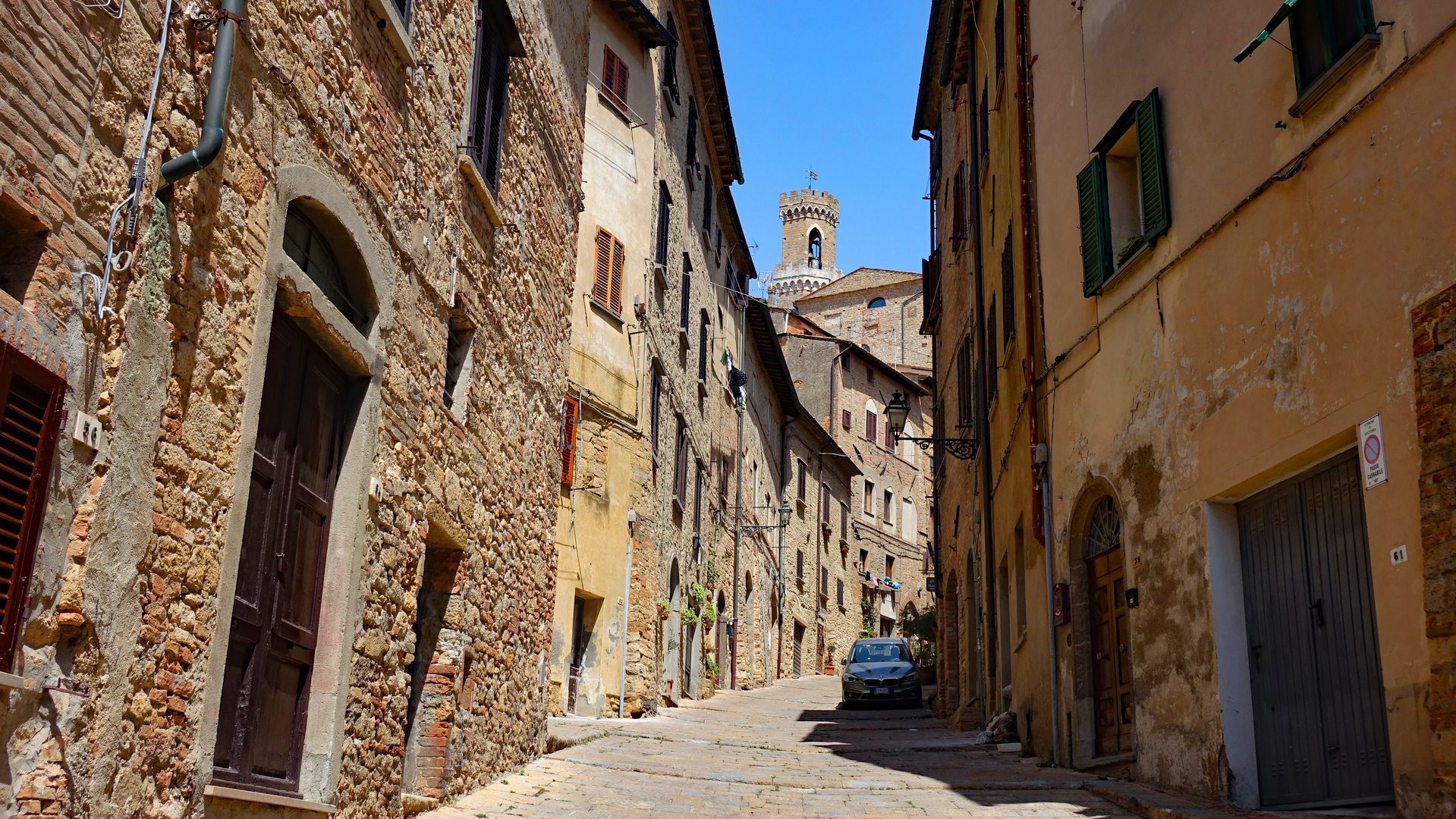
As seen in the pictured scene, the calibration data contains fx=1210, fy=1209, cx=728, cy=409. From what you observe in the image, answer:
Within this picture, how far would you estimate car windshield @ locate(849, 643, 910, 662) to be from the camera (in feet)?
76.3

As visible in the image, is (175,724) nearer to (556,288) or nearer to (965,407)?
(556,288)

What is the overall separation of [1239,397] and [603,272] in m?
11.6

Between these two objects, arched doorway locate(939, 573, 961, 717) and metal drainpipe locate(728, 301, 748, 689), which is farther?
metal drainpipe locate(728, 301, 748, 689)

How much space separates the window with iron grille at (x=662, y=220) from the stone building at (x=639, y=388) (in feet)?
0.17

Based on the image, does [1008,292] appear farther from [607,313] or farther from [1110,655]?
[607,313]

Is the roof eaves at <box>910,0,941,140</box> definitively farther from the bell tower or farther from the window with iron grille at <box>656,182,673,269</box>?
the bell tower

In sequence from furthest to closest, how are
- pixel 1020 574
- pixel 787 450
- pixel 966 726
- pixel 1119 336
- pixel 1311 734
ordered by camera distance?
pixel 787 450
pixel 966 726
pixel 1020 574
pixel 1119 336
pixel 1311 734

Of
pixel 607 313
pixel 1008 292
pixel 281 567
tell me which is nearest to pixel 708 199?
pixel 607 313

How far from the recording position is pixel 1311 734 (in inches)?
280

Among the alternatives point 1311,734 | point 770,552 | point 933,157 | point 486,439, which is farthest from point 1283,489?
point 770,552

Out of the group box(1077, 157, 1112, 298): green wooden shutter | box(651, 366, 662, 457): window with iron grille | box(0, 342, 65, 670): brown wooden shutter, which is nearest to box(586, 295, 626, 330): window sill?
box(651, 366, 662, 457): window with iron grille

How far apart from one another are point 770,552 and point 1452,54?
27.6 meters

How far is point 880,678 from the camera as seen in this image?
867 inches

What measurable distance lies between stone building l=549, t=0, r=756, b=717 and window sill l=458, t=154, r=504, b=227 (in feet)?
11.8
